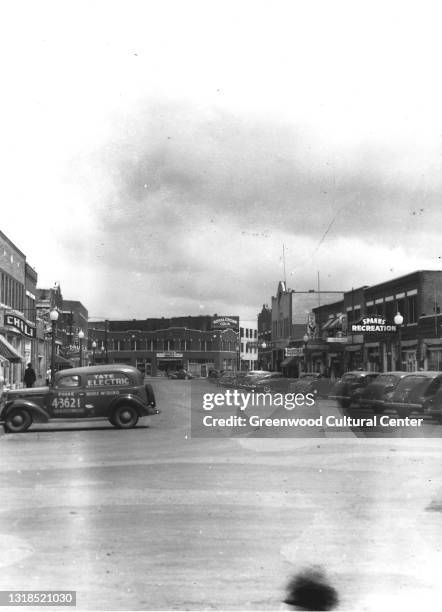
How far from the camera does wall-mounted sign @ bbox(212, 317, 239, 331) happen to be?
402ft

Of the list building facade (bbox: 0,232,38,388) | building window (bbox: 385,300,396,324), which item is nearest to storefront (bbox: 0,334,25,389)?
building facade (bbox: 0,232,38,388)

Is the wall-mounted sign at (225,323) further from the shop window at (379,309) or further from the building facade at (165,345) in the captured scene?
the shop window at (379,309)

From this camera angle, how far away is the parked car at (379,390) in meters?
27.0

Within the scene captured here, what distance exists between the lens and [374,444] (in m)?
18.5

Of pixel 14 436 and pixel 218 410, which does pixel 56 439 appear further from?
pixel 218 410

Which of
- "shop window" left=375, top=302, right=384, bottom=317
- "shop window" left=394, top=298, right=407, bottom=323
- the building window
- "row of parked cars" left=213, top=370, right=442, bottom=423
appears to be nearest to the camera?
"row of parked cars" left=213, top=370, right=442, bottom=423

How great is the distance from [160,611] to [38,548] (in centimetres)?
239

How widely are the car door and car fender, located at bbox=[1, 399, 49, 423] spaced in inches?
8.9

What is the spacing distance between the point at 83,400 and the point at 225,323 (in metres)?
99.9

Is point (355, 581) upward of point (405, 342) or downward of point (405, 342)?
downward

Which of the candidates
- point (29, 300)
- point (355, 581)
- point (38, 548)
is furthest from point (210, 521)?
point (29, 300)

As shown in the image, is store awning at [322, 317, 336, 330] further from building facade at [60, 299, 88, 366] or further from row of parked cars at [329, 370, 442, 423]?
row of parked cars at [329, 370, 442, 423]

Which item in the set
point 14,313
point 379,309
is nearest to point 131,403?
point 14,313

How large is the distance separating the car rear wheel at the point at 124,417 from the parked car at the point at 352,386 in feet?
32.4
